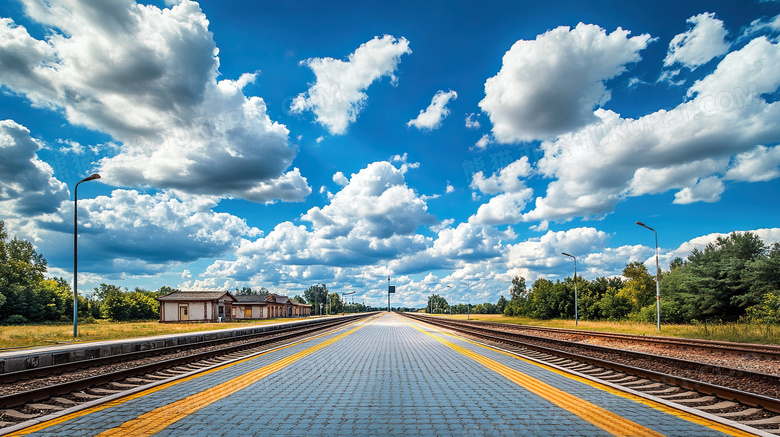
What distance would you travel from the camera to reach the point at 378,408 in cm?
618

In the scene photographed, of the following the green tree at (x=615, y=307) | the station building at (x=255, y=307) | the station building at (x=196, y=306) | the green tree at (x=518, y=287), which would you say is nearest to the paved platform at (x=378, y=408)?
the station building at (x=196, y=306)

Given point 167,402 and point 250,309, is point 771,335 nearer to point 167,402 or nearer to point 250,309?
point 167,402

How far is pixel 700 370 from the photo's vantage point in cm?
991

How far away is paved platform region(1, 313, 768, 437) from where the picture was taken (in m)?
5.12

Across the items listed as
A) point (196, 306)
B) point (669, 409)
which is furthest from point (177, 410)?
point (196, 306)

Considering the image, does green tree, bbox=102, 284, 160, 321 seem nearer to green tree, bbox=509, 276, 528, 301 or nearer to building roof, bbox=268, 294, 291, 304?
building roof, bbox=268, 294, 291, 304

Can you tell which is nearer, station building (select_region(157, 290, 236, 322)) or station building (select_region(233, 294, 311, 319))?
station building (select_region(157, 290, 236, 322))

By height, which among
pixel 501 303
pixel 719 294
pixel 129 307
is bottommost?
pixel 501 303

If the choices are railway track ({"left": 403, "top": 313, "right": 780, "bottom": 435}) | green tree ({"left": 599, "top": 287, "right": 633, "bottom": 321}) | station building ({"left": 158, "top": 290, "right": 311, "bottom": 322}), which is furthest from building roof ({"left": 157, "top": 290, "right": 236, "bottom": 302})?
green tree ({"left": 599, "top": 287, "right": 633, "bottom": 321})

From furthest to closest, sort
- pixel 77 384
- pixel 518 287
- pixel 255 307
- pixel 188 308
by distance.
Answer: pixel 518 287
pixel 255 307
pixel 188 308
pixel 77 384

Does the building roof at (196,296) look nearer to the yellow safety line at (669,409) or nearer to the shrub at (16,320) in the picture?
the shrub at (16,320)

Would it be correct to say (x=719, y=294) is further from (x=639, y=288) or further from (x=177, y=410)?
(x=177, y=410)

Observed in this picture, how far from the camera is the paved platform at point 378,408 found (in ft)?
16.8

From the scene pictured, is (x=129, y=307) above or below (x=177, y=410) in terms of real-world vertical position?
below
